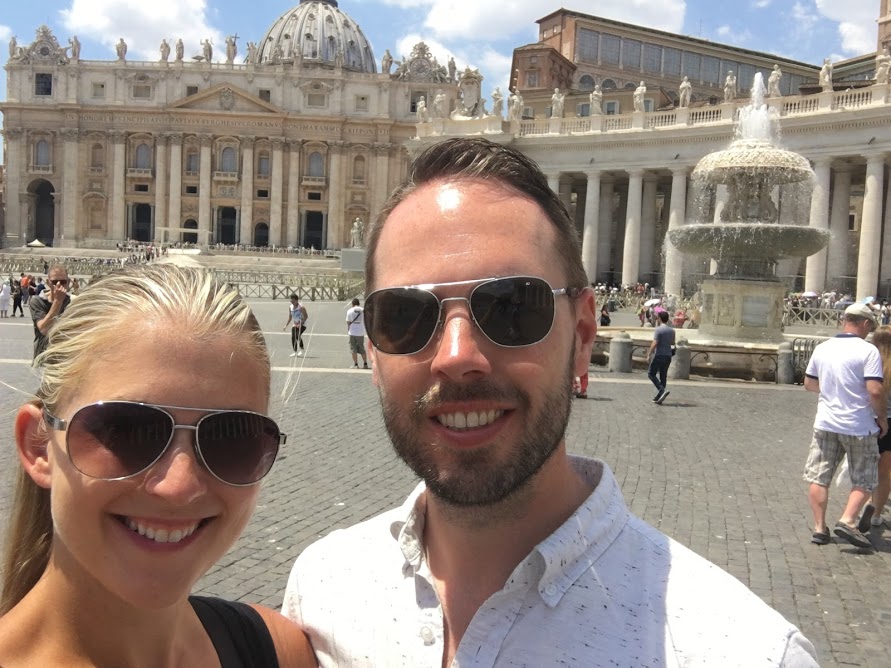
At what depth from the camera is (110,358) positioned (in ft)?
4.53

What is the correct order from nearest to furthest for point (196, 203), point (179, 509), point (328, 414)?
point (179, 509), point (328, 414), point (196, 203)

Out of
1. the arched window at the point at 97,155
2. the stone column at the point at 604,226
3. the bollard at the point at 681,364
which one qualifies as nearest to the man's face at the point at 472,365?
the bollard at the point at 681,364

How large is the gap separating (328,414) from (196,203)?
63685mm

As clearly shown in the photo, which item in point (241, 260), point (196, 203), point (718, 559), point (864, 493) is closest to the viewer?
point (718, 559)

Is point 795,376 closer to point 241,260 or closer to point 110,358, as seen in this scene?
point 110,358

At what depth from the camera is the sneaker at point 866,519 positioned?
232 inches

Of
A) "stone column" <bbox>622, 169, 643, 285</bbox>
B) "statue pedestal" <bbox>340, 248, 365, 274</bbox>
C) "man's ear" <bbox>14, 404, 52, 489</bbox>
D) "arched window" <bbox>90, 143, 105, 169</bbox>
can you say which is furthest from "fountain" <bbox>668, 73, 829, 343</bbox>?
"arched window" <bbox>90, 143, 105, 169</bbox>

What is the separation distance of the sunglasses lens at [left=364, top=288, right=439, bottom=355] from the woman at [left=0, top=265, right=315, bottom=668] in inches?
9.6

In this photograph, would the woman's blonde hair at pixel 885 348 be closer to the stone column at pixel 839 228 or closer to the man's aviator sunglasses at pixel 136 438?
the man's aviator sunglasses at pixel 136 438

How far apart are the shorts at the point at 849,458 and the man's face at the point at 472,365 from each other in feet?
16.8

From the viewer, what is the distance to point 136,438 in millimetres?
1332

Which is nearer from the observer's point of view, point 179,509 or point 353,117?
point 179,509

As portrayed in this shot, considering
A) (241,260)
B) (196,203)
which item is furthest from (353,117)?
(241,260)

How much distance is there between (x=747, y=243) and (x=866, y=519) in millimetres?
10410
